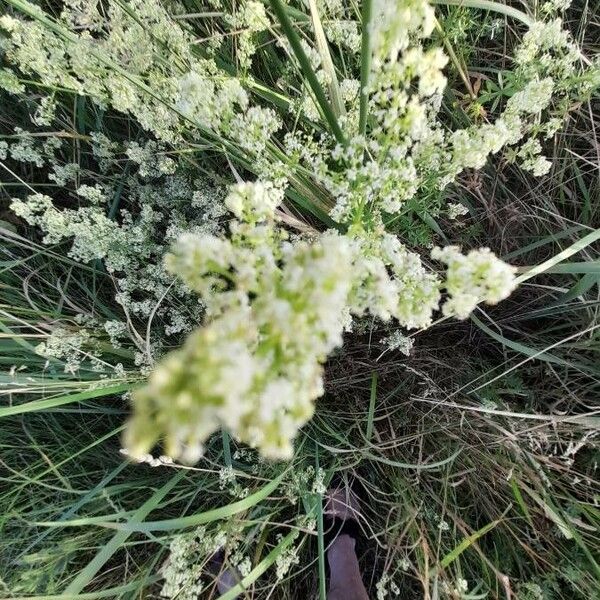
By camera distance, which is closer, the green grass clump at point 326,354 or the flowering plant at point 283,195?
the flowering plant at point 283,195

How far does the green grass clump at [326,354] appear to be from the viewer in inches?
53.9

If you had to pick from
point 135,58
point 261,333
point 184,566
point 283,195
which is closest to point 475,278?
point 261,333

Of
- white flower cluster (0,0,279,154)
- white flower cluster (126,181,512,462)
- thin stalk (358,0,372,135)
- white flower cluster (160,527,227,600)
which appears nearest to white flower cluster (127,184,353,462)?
white flower cluster (126,181,512,462)

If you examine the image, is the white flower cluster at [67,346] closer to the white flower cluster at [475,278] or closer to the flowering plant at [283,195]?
the flowering plant at [283,195]

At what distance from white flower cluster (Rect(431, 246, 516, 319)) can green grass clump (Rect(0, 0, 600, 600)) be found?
33 cm

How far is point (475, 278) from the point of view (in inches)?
32.6

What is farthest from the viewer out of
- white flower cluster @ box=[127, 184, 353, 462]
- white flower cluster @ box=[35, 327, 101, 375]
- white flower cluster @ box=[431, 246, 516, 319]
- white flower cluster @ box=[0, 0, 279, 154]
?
white flower cluster @ box=[35, 327, 101, 375]

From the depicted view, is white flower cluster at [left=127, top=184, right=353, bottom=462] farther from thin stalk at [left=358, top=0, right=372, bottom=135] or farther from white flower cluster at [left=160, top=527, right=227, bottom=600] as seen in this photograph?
white flower cluster at [left=160, top=527, right=227, bottom=600]

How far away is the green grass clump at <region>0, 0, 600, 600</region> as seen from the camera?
4.49ft

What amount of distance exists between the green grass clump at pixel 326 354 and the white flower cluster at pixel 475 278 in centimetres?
33

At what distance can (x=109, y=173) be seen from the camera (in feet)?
6.71

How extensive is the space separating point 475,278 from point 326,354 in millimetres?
→ 537

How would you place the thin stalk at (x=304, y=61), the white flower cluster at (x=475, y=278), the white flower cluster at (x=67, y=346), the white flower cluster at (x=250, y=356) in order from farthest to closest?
the white flower cluster at (x=67, y=346) < the thin stalk at (x=304, y=61) < the white flower cluster at (x=475, y=278) < the white flower cluster at (x=250, y=356)

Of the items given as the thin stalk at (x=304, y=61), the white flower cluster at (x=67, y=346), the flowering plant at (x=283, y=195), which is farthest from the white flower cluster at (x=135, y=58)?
the white flower cluster at (x=67, y=346)
